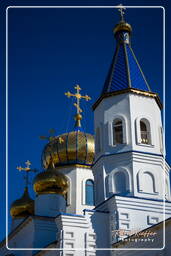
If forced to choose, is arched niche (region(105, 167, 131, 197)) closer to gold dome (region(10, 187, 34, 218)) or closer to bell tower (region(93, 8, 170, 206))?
bell tower (region(93, 8, 170, 206))

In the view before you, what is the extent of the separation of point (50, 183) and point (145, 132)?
15.2 ft

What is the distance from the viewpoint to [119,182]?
40.1 feet

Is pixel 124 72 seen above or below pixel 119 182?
above

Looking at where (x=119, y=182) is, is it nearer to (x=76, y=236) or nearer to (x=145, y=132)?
(x=145, y=132)

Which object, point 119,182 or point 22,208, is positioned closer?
point 119,182

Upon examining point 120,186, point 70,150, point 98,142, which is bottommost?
point 120,186

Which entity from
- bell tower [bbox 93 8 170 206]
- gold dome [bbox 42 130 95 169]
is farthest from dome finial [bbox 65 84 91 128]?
bell tower [bbox 93 8 170 206]

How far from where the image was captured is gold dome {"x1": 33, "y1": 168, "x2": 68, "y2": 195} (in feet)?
52.5

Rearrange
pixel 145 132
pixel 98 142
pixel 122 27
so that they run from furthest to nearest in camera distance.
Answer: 1. pixel 122 27
2. pixel 98 142
3. pixel 145 132

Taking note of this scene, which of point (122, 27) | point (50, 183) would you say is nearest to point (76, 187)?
point (50, 183)

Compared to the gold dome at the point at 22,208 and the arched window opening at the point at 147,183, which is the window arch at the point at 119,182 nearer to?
the arched window opening at the point at 147,183

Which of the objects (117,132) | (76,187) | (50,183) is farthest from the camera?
(76,187)

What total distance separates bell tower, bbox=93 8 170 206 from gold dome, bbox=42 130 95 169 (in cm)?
472

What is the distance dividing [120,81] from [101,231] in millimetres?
4480
